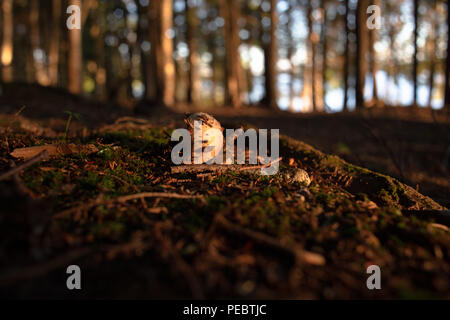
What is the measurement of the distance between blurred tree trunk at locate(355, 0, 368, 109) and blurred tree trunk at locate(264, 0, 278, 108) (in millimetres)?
3307

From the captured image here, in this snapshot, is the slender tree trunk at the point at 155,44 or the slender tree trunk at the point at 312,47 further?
the slender tree trunk at the point at 312,47

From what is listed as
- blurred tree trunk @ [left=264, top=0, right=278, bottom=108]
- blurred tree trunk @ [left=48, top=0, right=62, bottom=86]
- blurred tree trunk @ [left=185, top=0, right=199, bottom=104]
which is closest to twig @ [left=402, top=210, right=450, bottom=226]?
blurred tree trunk @ [left=264, top=0, right=278, bottom=108]

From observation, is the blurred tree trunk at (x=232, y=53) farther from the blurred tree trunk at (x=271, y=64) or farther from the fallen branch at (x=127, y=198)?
the fallen branch at (x=127, y=198)

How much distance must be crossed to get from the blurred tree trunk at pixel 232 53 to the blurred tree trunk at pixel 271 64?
7.00ft

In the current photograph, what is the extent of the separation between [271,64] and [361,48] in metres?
3.63

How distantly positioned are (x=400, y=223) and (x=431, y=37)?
2505 cm

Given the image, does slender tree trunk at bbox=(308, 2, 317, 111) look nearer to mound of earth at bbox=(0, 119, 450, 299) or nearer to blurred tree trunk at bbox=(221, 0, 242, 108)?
blurred tree trunk at bbox=(221, 0, 242, 108)

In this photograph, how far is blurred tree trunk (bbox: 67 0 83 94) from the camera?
979 cm

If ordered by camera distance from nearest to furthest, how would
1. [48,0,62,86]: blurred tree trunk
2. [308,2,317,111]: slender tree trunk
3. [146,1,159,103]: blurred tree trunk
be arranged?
[146,1,159,103]: blurred tree trunk, [308,2,317,111]: slender tree trunk, [48,0,62,86]: blurred tree trunk

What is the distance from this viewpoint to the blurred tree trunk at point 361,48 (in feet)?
37.8

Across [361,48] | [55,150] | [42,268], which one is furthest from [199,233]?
[361,48]

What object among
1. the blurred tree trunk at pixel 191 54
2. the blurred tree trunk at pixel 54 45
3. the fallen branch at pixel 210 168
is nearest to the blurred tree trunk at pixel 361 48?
the blurred tree trunk at pixel 191 54
